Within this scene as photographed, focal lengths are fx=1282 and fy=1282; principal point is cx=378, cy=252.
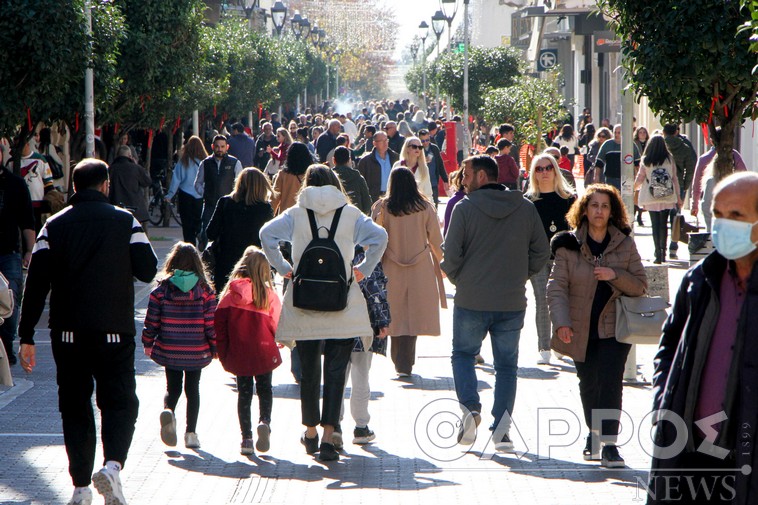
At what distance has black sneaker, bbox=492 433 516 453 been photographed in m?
7.57

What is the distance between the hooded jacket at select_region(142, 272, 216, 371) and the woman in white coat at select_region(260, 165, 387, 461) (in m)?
0.50

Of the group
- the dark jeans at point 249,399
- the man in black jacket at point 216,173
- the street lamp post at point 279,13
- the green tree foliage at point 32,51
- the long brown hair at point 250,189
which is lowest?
the dark jeans at point 249,399

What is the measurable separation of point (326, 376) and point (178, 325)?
36.3 inches

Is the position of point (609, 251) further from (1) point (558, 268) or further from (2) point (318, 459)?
(2) point (318, 459)

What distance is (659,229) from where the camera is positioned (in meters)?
16.5

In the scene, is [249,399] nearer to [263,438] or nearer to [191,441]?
[263,438]

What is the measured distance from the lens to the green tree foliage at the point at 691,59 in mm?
9570

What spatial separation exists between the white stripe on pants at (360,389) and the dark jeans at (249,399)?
46 centimetres

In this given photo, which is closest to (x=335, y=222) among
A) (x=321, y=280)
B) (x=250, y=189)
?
(x=321, y=280)

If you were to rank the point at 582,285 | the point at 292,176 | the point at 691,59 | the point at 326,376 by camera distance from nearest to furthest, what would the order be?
the point at 582,285 < the point at 326,376 < the point at 691,59 < the point at 292,176

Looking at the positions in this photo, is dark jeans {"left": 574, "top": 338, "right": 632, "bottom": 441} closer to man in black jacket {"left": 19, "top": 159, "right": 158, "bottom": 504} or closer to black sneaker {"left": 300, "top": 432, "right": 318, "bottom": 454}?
black sneaker {"left": 300, "top": 432, "right": 318, "bottom": 454}

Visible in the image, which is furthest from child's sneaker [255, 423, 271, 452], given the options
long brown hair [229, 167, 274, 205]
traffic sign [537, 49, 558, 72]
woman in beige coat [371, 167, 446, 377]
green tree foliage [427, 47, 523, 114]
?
traffic sign [537, 49, 558, 72]

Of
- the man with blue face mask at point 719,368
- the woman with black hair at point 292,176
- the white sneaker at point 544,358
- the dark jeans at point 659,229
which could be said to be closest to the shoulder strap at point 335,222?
the man with blue face mask at point 719,368

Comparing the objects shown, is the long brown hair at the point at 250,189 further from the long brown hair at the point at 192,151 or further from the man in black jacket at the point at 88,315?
the long brown hair at the point at 192,151
